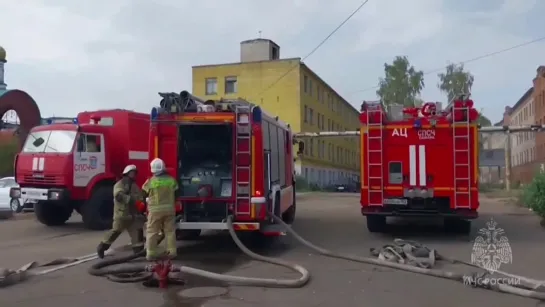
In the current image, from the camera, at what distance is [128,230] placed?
409 inches

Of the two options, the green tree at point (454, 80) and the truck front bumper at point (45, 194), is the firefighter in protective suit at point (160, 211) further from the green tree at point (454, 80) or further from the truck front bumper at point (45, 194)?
the green tree at point (454, 80)

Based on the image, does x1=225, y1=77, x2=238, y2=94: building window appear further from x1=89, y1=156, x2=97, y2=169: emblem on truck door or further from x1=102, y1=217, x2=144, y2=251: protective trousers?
x1=102, y1=217, x2=144, y2=251: protective trousers

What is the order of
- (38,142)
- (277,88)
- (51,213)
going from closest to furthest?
1. (38,142)
2. (51,213)
3. (277,88)

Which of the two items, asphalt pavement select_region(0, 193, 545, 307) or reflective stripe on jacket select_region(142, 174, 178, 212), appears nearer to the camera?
asphalt pavement select_region(0, 193, 545, 307)

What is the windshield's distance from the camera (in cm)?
1502

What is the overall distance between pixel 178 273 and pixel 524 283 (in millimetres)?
4824

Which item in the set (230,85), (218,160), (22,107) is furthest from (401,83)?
(218,160)

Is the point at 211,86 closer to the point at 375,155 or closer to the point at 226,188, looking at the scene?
the point at 375,155

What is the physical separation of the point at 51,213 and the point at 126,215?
750cm

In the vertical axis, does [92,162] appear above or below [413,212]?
above

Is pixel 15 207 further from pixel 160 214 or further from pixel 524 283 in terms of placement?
pixel 524 283

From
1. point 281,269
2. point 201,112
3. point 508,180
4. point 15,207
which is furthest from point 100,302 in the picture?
point 508,180

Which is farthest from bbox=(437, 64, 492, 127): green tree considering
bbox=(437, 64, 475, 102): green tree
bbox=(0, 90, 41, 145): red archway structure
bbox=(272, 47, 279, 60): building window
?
bbox=(0, 90, 41, 145): red archway structure

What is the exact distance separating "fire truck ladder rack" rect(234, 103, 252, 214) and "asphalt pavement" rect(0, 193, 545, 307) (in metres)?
1.14
